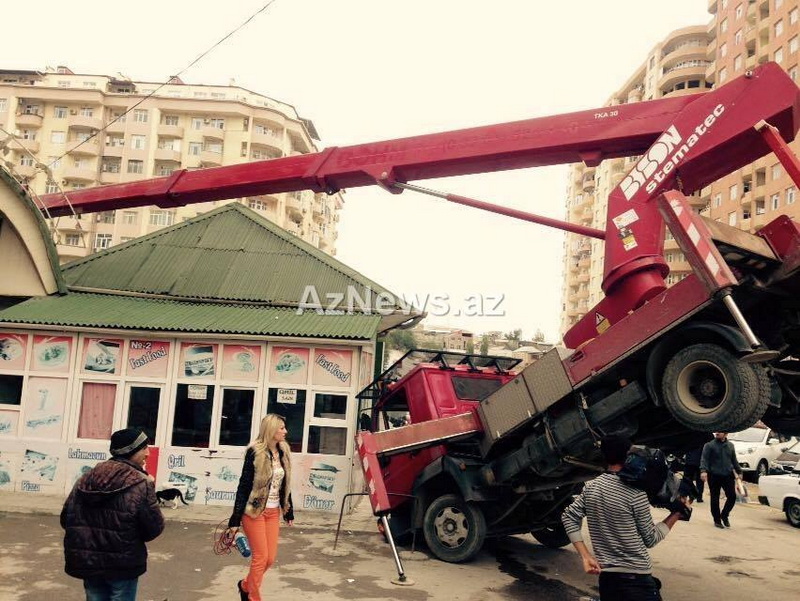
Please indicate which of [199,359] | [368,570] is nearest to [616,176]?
[199,359]

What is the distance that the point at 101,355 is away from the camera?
12.0 meters

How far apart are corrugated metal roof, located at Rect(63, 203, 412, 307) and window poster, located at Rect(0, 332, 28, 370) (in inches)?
62.7

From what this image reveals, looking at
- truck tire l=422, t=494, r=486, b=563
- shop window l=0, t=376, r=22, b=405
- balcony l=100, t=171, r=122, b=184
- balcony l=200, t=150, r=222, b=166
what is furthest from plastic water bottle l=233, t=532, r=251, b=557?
balcony l=100, t=171, r=122, b=184

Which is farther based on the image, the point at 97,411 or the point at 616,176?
the point at 616,176

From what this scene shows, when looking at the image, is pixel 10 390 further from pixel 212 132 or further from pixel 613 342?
pixel 212 132

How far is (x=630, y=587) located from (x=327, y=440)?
323 inches

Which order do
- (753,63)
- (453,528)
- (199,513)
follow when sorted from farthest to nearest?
(753,63) < (199,513) < (453,528)

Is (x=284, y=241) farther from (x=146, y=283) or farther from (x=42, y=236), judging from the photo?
(x=42, y=236)

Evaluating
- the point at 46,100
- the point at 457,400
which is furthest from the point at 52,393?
the point at 46,100

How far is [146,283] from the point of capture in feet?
44.7

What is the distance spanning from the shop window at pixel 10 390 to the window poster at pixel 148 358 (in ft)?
7.07

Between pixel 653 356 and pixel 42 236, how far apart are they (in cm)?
819

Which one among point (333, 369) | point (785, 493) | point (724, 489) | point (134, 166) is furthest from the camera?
point (134, 166)

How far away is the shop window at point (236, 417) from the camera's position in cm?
1173
